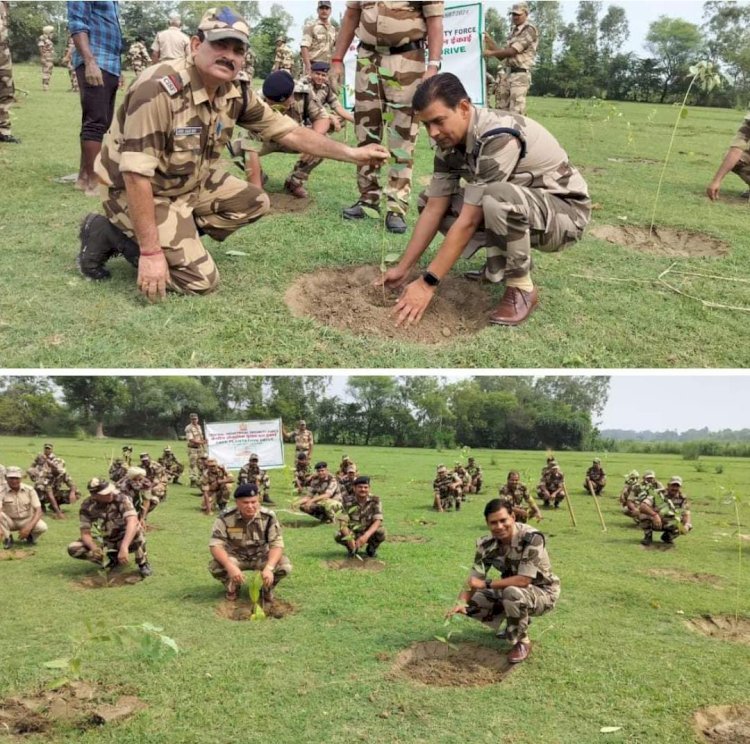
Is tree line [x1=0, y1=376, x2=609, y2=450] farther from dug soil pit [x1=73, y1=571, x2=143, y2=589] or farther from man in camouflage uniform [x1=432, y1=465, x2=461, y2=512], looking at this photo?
dug soil pit [x1=73, y1=571, x2=143, y2=589]

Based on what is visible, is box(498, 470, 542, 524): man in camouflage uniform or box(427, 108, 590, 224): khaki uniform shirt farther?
box(498, 470, 542, 524): man in camouflage uniform

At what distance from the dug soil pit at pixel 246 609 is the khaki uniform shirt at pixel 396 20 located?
4.21m

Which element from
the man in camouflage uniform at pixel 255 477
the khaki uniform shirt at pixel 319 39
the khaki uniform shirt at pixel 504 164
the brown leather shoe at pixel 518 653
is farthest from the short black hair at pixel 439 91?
the khaki uniform shirt at pixel 319 39

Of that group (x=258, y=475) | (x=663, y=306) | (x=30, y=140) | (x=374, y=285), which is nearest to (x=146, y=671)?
(x=374, y=285)

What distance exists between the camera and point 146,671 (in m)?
3.59

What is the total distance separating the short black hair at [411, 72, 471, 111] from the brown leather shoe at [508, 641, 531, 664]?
3.02 m

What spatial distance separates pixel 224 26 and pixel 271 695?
359 cm

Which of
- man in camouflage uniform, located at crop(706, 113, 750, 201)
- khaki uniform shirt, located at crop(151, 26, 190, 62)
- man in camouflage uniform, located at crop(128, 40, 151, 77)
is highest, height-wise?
man in camouflage uniform, located at crop(128, 40, 151, 77)

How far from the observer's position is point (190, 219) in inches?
187

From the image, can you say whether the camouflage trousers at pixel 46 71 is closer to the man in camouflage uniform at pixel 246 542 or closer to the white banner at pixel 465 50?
the white banner at pixel 465 50

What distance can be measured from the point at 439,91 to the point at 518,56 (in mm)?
8494

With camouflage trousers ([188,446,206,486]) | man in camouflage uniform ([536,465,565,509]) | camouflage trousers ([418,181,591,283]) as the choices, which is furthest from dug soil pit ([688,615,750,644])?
camouflage trousers ([188,446,206,486])

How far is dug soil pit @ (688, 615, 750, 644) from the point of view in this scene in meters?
4.31

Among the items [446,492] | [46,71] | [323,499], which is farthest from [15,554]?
[46,71]
